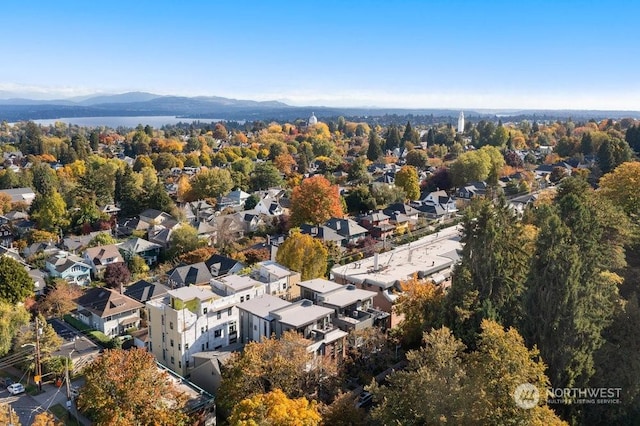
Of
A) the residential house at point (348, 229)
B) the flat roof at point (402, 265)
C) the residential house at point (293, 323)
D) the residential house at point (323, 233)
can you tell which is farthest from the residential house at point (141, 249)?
the residential house at point (293, 323)

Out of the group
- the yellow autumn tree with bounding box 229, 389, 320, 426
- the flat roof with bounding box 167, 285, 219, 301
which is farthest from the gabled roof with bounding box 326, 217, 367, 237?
the yellow autumn tree with bounding box 229, 389, 320, 426

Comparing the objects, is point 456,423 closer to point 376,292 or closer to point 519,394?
point 519,394

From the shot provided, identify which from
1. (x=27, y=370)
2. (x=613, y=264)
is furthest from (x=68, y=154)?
(x=613, y=264)

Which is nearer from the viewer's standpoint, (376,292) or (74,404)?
(74,404)

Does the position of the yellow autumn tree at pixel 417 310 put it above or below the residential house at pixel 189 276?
above

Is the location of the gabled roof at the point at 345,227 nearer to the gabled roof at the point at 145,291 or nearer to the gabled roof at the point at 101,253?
the gabled roof at the point at 145,291

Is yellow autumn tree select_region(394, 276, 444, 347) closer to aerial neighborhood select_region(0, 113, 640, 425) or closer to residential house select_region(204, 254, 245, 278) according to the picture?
aerial neighborhood select_region(0, 113, 640, 425)

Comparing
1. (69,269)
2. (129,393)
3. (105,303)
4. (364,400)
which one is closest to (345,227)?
(105,303)
